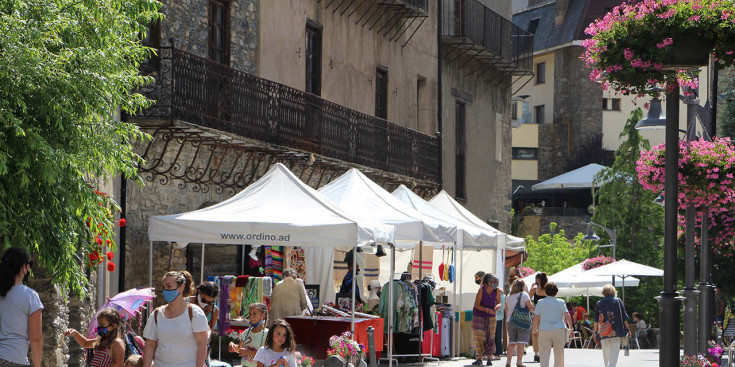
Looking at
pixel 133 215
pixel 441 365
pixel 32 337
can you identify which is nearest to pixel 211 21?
pixel 133 215

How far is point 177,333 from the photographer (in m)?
9.40

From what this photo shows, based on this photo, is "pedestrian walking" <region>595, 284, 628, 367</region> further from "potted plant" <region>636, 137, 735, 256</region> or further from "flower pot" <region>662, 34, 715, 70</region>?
"flower pot" <region>662, 34, 715, 70</region>

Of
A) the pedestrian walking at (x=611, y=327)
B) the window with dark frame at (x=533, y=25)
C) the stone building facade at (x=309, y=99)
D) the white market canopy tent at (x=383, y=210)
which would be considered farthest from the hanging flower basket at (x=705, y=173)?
the window with dark frame at (x=533, y=25)

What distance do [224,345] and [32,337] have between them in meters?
9.99

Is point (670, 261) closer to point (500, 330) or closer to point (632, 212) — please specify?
point (500, 330)

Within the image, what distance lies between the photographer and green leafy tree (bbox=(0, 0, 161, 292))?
9797mm

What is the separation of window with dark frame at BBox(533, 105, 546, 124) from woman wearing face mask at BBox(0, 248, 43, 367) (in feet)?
189

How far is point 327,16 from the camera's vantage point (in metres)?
25.7

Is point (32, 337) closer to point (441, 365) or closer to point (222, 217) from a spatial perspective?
point (222, 217)

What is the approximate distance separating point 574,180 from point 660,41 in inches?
1906

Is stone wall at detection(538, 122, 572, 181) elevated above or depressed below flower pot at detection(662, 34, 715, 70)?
above

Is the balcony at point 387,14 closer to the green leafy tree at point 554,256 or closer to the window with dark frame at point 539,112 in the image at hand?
the green leafy tree at point 554,256

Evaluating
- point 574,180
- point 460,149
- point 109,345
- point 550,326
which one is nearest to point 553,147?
point 574,180

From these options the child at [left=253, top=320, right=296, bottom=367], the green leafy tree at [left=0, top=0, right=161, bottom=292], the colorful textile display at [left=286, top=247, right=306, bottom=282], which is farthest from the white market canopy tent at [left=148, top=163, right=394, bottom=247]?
the colorful textile display at [left=286, top=247, right=306, bottom=282]
